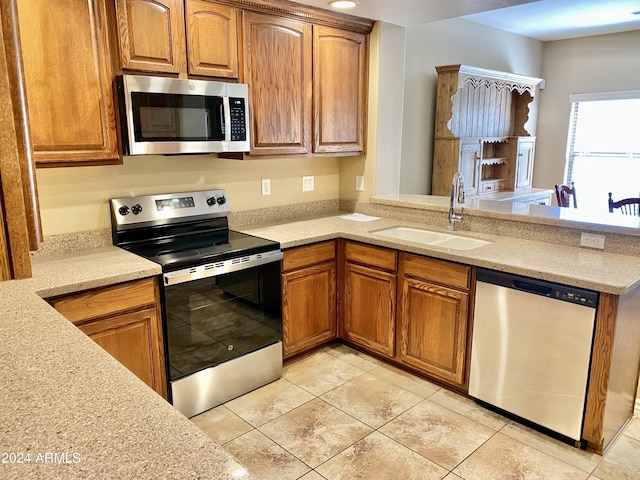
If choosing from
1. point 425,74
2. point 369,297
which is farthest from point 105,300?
point 425,74

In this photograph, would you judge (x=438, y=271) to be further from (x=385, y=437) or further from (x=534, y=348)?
(x=385, y=437)

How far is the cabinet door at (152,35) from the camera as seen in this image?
2299mm

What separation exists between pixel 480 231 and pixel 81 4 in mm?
2500

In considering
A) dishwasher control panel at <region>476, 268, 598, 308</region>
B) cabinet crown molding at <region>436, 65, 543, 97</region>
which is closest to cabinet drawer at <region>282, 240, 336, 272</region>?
dishwasher control panel at <region>476, 268, 598, 308</region>

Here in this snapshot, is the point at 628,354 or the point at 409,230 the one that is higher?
the point at 409,230

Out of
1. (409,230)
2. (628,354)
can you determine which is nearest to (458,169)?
(409,230)

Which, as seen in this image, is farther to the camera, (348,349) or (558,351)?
(348,349)

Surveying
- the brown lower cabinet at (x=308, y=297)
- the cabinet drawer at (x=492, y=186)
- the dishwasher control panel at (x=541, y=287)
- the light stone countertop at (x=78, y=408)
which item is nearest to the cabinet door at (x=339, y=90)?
the brown lower cabinet at (x=308, y=297)

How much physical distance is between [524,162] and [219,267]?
4.70 metres

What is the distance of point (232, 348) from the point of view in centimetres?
265

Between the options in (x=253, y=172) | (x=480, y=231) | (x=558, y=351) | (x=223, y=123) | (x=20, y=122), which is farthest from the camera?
(x=253, y=172)

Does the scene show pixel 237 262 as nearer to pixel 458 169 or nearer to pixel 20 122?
pixel 20 122

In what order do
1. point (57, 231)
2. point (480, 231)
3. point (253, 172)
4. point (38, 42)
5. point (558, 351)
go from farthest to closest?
point (253, 172) → point (480, 231) → point (57, 231) → point (558, 351) → point (38, 42)

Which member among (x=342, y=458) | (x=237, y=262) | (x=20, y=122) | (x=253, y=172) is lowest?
(x=342, y=458)
